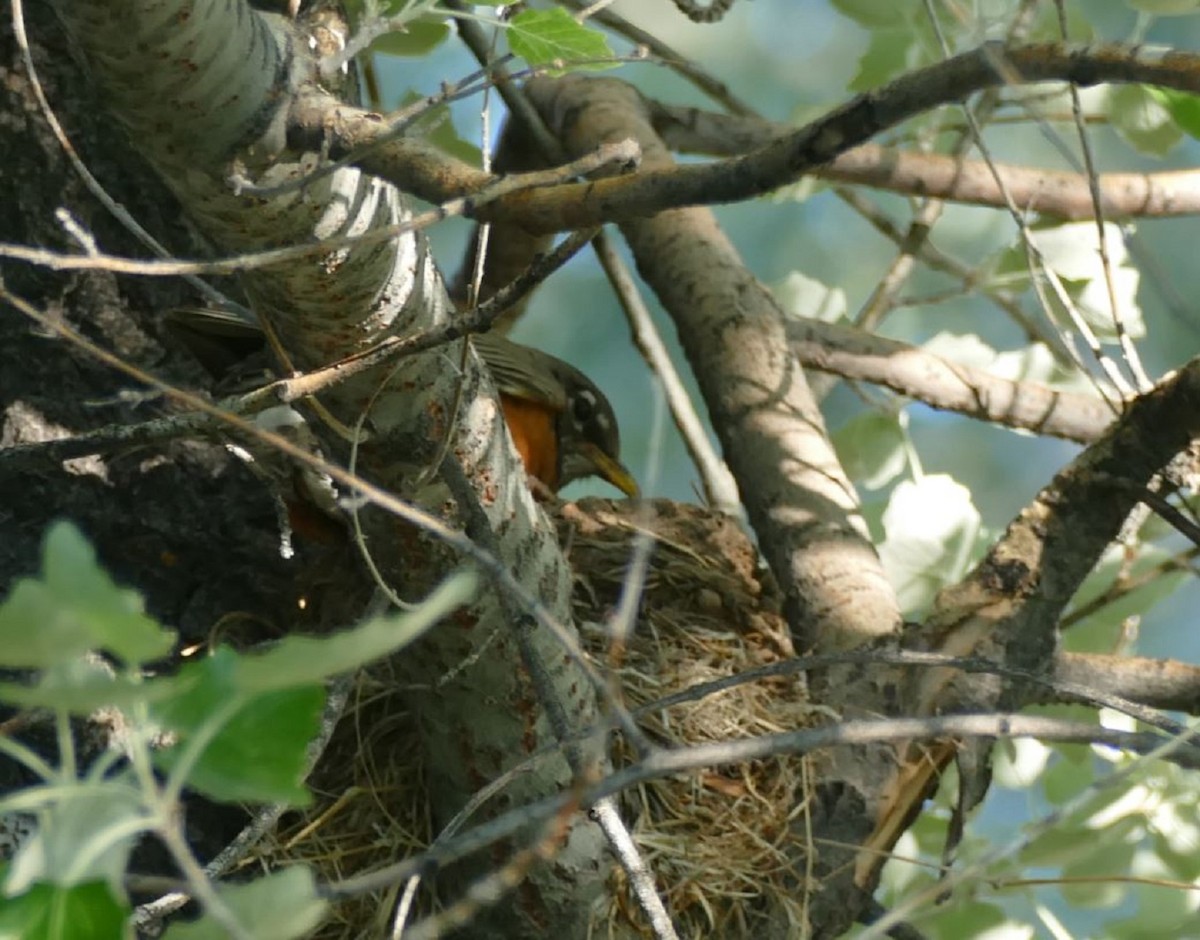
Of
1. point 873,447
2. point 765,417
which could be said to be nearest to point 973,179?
point 873,447

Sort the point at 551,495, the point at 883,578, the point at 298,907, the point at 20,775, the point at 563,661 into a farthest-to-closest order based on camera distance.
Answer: the point at 551,495, the point at 883,578, the point at 20,775, the point at 563,661, the point at 298,907

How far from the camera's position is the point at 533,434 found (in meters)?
2.70

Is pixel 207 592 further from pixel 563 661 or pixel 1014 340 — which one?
pixel 1014 340

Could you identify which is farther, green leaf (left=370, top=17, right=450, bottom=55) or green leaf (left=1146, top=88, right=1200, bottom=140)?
green leaf (left=370, top=17, right=450, bottom=55)

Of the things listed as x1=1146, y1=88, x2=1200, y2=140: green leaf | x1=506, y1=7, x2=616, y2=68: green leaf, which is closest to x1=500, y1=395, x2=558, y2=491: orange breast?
x1=506, y1=7, x2=616, y2=68: green leaf

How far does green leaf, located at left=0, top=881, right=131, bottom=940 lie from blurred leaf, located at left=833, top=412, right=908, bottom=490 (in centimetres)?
222

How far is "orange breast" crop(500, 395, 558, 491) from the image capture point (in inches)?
104

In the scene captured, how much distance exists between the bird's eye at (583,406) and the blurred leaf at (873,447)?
1.85 feet

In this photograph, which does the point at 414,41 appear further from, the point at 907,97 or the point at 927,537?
the point at 907,97

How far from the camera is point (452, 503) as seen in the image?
1.46 metres

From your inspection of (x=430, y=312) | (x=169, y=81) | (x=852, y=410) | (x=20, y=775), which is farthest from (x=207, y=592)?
(x=852, y=410)

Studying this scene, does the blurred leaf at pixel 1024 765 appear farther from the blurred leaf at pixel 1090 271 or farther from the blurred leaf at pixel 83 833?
the blurred leaf at pixel 83 833

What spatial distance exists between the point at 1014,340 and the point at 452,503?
3632 millimetres

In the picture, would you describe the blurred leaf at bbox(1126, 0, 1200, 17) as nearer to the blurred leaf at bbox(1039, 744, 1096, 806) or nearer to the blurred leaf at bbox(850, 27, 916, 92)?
the blurred leaf at bbox(850, 27, 916, 92)
